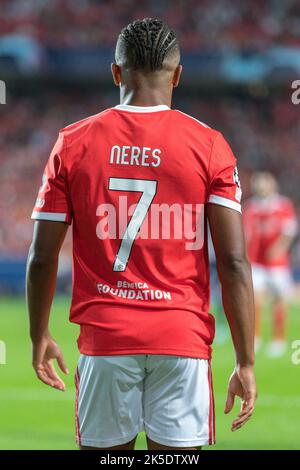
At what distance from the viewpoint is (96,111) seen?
30484mm

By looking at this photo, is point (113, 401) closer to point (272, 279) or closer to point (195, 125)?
point (195, 125)

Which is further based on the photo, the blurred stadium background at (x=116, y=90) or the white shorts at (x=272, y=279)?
the blurred stadium background at (x=116, y=90)

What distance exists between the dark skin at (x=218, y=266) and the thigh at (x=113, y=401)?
0.06 meters

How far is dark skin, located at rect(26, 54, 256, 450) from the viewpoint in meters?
3.30

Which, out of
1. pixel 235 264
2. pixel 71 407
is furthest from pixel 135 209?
pixel 71 407

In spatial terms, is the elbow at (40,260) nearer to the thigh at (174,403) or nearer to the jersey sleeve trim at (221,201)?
the thigh at (174,403)

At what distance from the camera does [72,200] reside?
3350mm

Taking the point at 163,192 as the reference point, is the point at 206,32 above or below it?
above

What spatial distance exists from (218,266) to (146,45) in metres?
0.79

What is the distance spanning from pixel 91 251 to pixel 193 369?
1.72ft

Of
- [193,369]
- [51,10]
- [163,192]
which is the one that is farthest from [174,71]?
[51,10]

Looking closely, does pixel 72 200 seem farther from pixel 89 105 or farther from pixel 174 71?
pixel 89 105

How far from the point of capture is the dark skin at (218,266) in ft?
10.8

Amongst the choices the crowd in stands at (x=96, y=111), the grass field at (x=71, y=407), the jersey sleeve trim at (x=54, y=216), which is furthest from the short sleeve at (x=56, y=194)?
the crowd in stands at (x=96, y=111)
